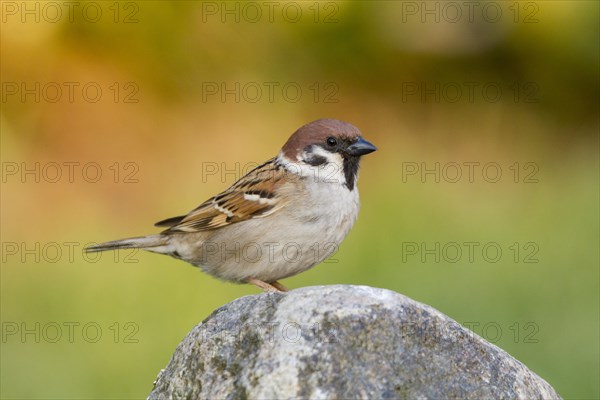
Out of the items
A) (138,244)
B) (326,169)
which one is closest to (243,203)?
(326,169)

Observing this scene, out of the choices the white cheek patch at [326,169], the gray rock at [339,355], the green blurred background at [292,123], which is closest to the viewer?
the gray rock at [339,355]

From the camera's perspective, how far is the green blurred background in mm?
6086

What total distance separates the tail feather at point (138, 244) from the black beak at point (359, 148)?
1.11 metres

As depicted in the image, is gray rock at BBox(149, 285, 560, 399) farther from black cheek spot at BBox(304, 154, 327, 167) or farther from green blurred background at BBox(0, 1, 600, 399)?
green blurred background at BBox(0, 1, 600, 399)

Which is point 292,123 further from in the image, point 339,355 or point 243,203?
point 339,355

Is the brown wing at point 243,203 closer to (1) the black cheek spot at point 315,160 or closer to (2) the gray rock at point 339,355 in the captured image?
(1) the black cheek spot at point 315,160

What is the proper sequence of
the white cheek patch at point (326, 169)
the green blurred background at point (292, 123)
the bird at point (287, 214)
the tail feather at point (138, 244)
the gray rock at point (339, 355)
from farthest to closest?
the green blurred background at point (292, 123) → the tail feather at point (138, 244) → the white cheek patch at point (326, 169) → the bird at point (287, 214) → the gray rock at point (339, 355)

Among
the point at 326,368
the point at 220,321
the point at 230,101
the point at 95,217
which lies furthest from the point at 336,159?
the point at 230,101

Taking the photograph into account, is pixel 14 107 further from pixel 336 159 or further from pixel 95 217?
pixel 336 159

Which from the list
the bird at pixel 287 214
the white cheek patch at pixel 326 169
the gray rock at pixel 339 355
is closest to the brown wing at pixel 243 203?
the bird at pixel 287 214

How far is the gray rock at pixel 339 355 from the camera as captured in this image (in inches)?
105

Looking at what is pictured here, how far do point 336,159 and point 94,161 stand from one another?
3683mm

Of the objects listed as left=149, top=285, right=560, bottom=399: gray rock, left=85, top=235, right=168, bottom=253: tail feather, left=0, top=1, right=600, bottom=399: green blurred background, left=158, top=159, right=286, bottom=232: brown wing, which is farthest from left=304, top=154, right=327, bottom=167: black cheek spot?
left=0, top=1, right=600, bottom=399: green blurred background

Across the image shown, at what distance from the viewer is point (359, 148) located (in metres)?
4.20
